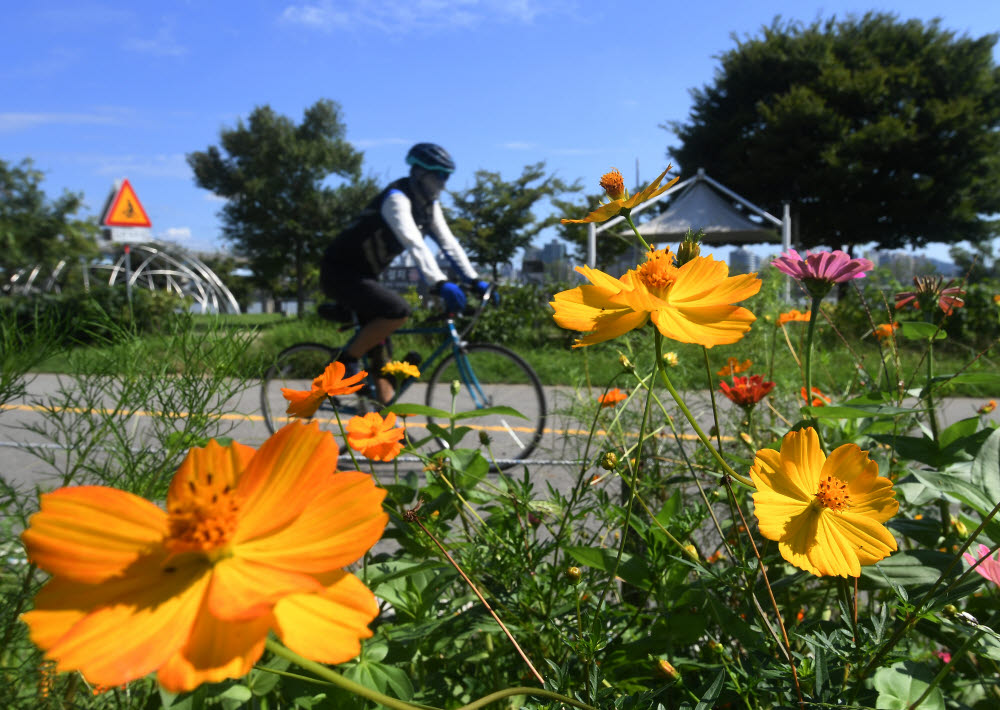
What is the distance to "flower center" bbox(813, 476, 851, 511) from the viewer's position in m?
0.59

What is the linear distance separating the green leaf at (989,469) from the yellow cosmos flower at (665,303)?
52 cm

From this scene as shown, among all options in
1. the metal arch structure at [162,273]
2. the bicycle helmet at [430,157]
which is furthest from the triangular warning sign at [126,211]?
the metal arch structure at [162,273]

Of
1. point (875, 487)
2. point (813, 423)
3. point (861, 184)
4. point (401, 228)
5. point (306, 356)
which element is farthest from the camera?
point (861, 184)

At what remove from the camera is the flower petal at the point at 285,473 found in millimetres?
380

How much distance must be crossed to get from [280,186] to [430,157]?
2163 centimetres

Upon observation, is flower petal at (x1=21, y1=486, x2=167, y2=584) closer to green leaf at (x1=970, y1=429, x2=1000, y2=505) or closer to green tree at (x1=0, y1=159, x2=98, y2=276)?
green leaf at (x1=970, y1=429, x2=1000, y2=505)

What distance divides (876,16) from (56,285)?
94.2ft

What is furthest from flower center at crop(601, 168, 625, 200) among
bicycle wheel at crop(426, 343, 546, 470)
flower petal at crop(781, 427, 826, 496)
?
bicycle wheel at crop(426, 343, 546, 470)

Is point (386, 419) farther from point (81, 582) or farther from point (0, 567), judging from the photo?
point (81, 582)

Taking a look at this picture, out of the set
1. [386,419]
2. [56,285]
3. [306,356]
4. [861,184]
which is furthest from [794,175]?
[56,285]

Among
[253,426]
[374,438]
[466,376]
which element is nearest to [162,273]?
[253,426]

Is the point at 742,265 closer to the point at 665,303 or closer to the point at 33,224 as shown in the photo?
the point at 665,303

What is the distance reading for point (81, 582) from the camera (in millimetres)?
336

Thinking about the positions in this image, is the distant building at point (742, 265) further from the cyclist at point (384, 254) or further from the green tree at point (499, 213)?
the green tree at point (499, 213)
